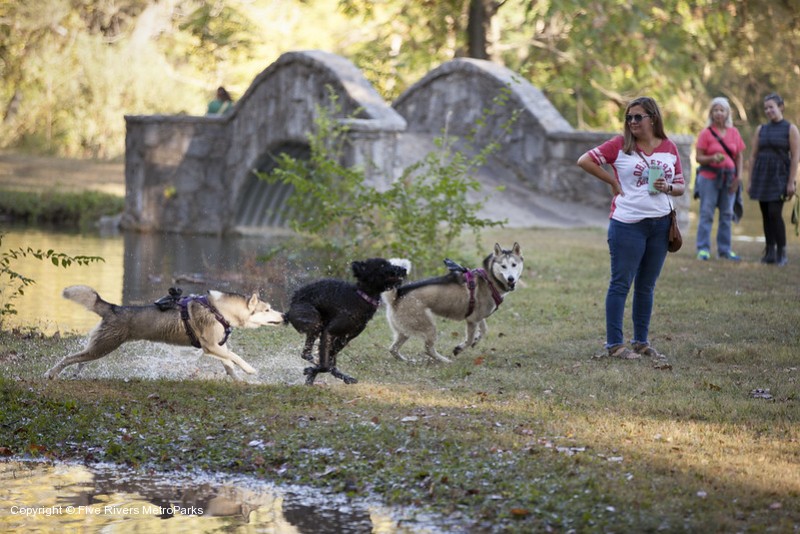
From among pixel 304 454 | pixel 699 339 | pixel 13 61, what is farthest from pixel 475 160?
pixel 13 61

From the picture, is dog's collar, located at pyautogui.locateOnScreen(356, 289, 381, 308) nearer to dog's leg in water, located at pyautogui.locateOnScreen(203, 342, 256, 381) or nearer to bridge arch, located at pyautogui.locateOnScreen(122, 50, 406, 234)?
dog's leg in water, located at pyautogui.locateOnScreen(203, 342, 256, 381)

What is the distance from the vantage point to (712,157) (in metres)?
15.7

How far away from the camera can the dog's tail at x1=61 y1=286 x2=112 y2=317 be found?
8633mm

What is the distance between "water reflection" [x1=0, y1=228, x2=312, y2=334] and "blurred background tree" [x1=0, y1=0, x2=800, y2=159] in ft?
29.8

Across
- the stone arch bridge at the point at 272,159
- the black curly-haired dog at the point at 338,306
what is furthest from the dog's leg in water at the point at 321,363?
the stone arch bridge at the point at 272,159

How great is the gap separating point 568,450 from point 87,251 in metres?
14.2

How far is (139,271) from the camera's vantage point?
1736cm

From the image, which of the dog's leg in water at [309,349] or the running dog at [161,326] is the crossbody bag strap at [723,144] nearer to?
the dog's leg in water at [309,349]

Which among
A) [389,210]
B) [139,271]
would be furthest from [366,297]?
[139,271]

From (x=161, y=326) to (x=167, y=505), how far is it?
2.48 m

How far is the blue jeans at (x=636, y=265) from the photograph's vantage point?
9758 millimetres

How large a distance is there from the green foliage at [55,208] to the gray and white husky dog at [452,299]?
15540mm

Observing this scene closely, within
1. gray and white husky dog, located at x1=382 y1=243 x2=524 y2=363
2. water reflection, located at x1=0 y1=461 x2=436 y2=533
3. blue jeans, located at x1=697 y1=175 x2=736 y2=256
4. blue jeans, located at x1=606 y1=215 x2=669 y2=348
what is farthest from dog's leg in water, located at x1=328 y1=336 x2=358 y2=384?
blue jeans, located at x1=697 y1=175 x2=736 y2=256

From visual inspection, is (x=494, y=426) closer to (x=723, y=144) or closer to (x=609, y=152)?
(x=609, y=152)
